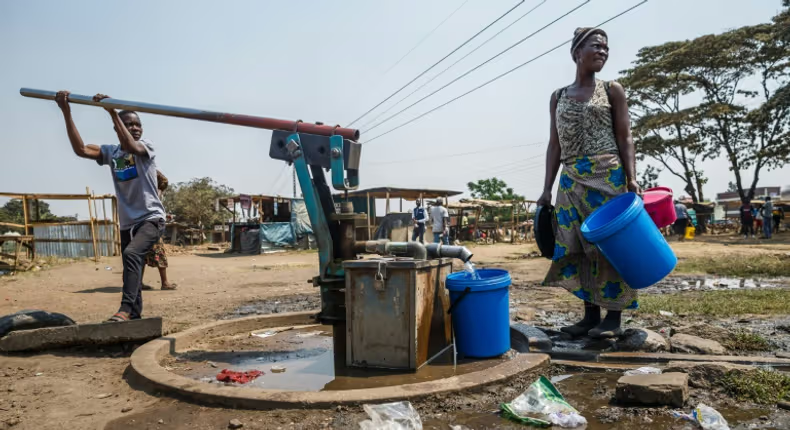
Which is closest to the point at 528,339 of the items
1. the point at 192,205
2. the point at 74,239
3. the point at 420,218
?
the point at 420,218

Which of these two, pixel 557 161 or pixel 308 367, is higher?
pixel 557 161

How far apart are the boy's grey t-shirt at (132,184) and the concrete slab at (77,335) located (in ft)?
2.57

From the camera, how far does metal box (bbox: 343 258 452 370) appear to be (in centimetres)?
297

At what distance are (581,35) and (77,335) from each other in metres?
4.22

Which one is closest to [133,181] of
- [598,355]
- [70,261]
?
[598,355]

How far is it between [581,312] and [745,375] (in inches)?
102

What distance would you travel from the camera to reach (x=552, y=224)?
382cm

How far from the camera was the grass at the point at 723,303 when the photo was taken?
4.45 m

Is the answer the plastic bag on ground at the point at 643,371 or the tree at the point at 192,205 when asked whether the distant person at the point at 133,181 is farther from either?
the tree at the point at 192,205

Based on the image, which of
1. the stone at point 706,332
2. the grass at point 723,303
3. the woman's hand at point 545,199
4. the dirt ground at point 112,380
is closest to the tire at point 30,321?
the dirt ground at point 112,380

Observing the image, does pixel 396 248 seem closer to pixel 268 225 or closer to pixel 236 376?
pixel 236 376

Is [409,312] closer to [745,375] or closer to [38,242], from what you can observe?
[745,375]

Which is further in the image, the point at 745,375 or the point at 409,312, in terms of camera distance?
the point at 409,312

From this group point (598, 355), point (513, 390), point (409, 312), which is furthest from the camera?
point (598, 355)
